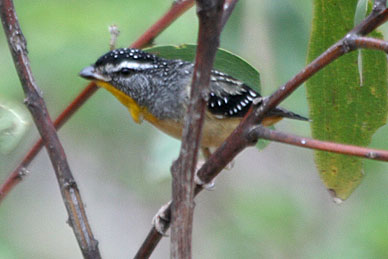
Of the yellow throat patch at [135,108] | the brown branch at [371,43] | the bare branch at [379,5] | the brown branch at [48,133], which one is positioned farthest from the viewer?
the yellow throat patch at [135,108]

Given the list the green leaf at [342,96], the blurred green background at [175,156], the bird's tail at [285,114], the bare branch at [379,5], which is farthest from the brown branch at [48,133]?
the bird's tail at [285,114]

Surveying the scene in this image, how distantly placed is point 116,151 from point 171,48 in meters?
2.39

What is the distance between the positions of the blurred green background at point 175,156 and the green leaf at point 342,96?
1.94 ft

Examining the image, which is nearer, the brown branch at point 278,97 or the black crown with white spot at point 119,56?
the brown branch at point 278,97

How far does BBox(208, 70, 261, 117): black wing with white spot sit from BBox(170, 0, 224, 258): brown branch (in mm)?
1725

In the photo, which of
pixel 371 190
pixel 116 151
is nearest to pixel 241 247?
pixel 371 190

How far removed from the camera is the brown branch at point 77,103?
1.91 meters

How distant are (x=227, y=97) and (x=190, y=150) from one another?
1803mm

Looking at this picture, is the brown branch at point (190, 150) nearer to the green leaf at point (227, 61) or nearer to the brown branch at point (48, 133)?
the brown branch at point (48, 133)

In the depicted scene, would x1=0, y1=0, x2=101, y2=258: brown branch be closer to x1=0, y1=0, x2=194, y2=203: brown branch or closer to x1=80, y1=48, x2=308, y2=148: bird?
x1=0, y1=0, x2=194, y2=203: brown branch

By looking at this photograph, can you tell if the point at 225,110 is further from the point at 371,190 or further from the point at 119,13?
the point at 371,190

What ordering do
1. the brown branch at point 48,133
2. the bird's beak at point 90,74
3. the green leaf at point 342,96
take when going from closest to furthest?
the brown branch at point 48,133 → the green leaf at point 342,96 → the bird's beak at point 90,74

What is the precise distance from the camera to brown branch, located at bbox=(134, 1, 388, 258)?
128 centimetres

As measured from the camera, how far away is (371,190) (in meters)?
3.76
